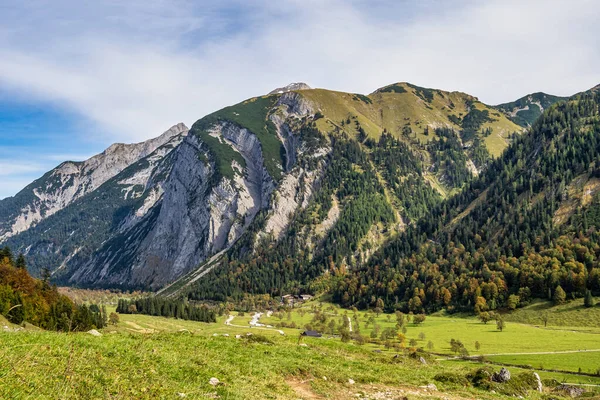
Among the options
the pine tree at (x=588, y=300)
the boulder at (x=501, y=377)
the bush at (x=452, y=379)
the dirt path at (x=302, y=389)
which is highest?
the dirt path at (x=302, y=389)

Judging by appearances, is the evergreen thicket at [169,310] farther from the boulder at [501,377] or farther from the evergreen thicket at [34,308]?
the boulder at [501,377]

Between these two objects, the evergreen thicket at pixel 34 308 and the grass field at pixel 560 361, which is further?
the grass field at pixel 560 361

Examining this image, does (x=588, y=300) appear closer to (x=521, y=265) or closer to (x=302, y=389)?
(x=521, y=265)

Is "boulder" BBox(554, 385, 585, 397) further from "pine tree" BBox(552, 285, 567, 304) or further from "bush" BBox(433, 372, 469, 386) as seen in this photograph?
"pine tree" BBox(552, 285, 567, 304)

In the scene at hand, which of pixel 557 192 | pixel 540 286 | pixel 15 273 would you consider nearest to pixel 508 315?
pixel 540 286

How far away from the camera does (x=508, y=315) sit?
442 ft

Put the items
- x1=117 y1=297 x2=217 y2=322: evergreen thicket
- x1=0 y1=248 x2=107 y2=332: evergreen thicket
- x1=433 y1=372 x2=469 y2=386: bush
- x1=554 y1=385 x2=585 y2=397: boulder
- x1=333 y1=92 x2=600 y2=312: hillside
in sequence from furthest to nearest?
x1=117 y1=297 x2=217 y2=322: evergreen thicket → x1=333 y1=92 x2=600 y2=312: hillside → x1=0 y1=248 x2=107 y2=332: evergreen thicket → x1=554 y1=385 x2=585 y2=397: boulder → x1=433 y1=372 x2=469 y2=386: bush

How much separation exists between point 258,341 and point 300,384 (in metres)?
14.2

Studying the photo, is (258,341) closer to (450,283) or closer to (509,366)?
(509,366)

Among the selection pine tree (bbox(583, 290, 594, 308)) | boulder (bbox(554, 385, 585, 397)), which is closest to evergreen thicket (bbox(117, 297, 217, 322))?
pine tree (bbox(583, 290, 594, 308))

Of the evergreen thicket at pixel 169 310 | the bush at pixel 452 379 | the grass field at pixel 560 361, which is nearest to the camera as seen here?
the bush at pixel 452 379

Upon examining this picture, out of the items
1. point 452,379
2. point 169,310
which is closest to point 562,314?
point 452,379

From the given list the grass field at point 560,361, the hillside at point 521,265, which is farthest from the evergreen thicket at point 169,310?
the grass field at point 560,361

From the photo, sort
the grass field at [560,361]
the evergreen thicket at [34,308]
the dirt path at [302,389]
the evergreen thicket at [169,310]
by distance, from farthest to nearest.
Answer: the evergreen thicket at [169,310]
the grass field at [560,361]
the evergreen thicket at [34,308]
the dirt path at [302,389]
